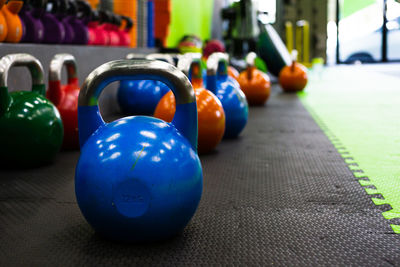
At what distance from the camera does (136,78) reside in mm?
1646

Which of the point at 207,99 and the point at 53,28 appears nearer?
the point at 207,99

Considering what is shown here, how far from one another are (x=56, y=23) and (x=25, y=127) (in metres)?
2.11

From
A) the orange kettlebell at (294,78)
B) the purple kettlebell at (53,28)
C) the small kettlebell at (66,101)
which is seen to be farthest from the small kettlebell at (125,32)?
the small kettlebell at (66,101)

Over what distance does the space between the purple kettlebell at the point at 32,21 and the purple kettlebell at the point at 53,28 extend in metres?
0.25

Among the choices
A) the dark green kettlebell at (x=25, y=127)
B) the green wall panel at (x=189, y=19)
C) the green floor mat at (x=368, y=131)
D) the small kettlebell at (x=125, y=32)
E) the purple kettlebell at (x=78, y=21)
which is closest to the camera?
the green floor mat at (x=368, y=131)

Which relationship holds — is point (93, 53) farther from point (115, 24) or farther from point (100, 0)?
point (100, 0)

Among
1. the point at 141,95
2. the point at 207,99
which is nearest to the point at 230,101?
the point at 207,99

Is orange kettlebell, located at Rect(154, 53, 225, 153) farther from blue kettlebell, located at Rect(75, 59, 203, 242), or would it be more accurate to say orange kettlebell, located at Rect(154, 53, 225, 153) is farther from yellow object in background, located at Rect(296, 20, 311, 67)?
yellow object in background, located at Rect(296, 20, 311, 67)

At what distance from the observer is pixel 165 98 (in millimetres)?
3043

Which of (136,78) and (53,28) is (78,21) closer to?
(53,28)

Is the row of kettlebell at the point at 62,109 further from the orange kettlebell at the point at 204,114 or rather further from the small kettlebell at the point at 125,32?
the small kettlebell at the point at 125,32

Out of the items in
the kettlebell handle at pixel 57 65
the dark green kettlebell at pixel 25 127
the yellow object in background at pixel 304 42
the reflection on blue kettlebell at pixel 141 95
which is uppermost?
the yellow object in background at pixel 304 42

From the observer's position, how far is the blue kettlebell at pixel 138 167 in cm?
151

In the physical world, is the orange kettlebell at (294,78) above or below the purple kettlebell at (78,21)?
below
